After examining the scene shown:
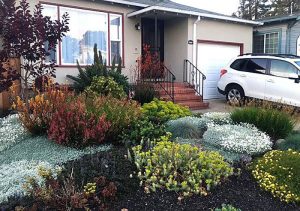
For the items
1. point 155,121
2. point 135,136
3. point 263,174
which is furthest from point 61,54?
point 263,174

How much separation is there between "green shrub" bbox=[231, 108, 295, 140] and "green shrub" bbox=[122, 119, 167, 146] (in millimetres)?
1889

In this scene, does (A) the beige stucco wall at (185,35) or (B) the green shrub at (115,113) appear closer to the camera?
(B) the green shrub at (115,113)

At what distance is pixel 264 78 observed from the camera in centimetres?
1041

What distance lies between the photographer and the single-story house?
1037 centimetres

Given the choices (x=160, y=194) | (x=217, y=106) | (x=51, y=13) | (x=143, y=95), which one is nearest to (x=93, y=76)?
(x=143, y=95)

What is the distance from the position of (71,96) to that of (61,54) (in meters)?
4.44

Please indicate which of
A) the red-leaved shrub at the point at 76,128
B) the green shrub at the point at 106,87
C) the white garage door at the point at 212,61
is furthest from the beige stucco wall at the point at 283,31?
the red-leaved shrub at the point at 76,128

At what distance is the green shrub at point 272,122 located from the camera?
588 centimetres

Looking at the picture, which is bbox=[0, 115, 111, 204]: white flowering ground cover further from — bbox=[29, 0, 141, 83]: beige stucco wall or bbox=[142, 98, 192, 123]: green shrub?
bbox=[29, 0, 141, 83]: beige stucco wall

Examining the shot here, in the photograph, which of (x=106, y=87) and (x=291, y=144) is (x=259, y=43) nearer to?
(x=106, y=87)

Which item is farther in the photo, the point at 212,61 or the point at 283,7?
the point at 283,7

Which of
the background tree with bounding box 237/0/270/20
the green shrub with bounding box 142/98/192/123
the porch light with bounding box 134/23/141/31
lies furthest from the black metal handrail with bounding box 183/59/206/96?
the background tree with bounding box 237/0/270/20

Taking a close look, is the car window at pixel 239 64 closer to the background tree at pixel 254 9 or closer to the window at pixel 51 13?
the window at pixel 51 13

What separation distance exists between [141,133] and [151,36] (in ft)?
27.2
